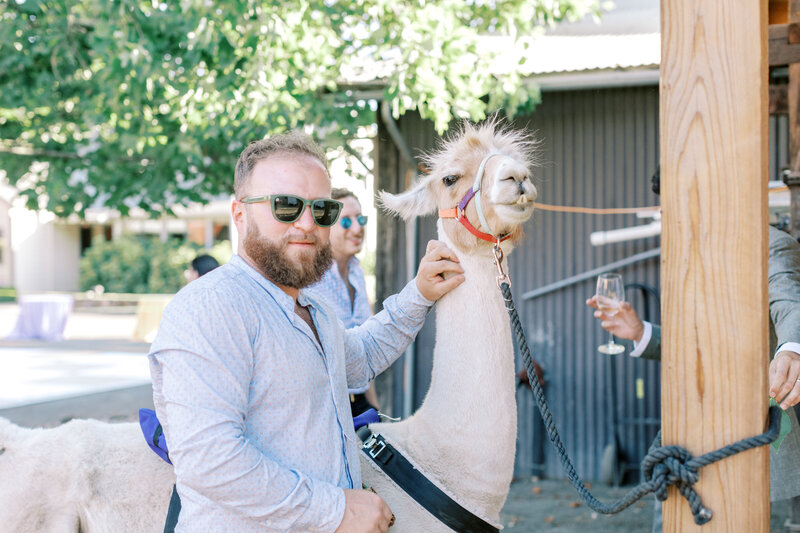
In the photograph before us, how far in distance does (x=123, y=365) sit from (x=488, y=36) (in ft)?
27.3

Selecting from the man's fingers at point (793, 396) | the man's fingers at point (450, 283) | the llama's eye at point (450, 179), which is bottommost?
the man's fingers at point (793, 396)

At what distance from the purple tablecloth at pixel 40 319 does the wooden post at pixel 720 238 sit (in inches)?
628

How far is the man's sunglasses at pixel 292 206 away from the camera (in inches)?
68.4

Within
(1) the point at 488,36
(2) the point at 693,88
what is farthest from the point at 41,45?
(2) the point at 693,88

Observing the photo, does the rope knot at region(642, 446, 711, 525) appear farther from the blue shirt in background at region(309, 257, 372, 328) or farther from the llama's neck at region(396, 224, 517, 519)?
the blue shirt in background at region(309, 257, 372, 328)

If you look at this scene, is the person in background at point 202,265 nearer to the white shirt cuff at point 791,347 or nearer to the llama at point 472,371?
the llama at point 472,371

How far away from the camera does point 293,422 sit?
5.47 feet

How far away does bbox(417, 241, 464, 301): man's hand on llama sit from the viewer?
7.45 ft

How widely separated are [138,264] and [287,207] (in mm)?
23535

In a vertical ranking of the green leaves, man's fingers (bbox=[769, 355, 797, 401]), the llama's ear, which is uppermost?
the green leaves

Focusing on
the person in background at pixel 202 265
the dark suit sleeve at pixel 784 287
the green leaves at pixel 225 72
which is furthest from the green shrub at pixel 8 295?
the dark suit sleeve at pixel 784 287

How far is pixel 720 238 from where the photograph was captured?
1.45 metres

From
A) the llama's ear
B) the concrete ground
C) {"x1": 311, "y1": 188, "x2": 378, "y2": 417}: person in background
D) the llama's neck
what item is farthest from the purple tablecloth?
the llama's neck

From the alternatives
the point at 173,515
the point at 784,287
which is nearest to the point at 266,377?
the point at 173,515
